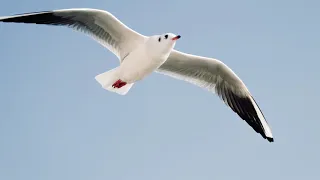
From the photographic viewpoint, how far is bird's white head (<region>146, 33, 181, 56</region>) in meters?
8.36

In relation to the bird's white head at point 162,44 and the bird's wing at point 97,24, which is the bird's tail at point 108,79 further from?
the bird's white head at point 162,44

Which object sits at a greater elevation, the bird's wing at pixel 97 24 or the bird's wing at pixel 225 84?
the bird's wing at pixel 97 24

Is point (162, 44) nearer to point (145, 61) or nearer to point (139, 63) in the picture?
point (145, 61)

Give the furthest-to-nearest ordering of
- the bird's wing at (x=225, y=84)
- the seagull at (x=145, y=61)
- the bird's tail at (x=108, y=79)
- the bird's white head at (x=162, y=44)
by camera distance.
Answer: the bird's wing at (x=225, y=84)
the bird's tail at (x=108, y=79)
the seagull at (x=145, y=61)
the bird's white head at (x=162, y=44)

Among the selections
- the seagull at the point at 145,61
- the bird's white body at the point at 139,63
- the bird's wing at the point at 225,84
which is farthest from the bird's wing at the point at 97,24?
the bird's wing at the point at 225,84

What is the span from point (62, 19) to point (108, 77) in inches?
45.7

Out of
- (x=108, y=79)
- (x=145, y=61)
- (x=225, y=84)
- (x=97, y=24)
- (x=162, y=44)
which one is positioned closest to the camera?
(x=162, y=44)

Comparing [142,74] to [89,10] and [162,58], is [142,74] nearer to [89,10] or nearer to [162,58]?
[162,58]

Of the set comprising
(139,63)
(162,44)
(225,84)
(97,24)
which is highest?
(97,24)

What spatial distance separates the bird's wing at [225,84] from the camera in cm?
978

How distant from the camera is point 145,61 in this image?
28.3ft

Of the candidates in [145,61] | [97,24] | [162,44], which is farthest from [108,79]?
[162,44]

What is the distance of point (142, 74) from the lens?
8.83 metres

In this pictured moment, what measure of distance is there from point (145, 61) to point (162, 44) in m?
0.42
